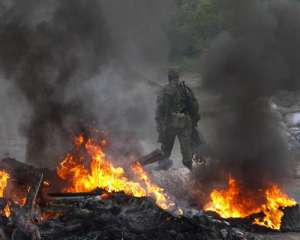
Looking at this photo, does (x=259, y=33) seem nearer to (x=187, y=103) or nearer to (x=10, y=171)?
(x=187, y=103)

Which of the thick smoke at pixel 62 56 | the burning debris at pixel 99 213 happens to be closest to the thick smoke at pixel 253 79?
the burning debris at pixel 99 213

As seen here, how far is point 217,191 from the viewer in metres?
10.5

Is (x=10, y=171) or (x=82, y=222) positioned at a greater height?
(x=10, y=171)

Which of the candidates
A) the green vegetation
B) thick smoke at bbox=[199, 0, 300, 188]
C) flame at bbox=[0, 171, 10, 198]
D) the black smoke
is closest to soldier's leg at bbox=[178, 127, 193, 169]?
thick smoke at bbox=[199, 0, 300, 188]

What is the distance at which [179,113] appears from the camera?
12438 millimetres

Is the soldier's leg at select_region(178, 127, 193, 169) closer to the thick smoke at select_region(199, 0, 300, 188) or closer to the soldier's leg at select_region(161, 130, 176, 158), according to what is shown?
the soldier's leg at select_region(161, 130, 176, 158)

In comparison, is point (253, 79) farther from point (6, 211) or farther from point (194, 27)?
point (194, 27)

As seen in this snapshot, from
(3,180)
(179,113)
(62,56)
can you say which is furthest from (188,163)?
(3,180)

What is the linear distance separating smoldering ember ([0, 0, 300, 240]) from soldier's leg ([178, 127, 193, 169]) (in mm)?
26

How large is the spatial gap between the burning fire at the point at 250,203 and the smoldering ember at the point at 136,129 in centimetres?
2

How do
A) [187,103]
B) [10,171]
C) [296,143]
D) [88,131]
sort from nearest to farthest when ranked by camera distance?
1. [10,171]
2. [88,131]
3. [187,103]
4. [296,143]

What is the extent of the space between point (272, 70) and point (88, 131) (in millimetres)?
4717

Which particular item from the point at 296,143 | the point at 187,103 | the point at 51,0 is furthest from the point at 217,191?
the point at 296,143

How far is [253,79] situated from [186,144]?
6.86 ft
